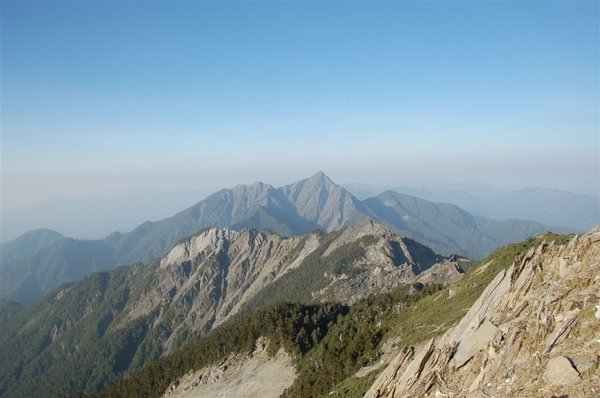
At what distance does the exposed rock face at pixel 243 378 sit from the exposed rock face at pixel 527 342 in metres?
43.7

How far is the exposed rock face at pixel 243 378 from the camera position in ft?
238

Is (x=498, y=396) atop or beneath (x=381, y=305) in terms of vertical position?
atop

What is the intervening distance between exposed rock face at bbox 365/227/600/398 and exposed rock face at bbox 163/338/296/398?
43.7 metres

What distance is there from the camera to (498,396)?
22.3m

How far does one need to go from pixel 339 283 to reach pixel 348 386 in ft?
486

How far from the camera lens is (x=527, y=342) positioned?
79.3 feet

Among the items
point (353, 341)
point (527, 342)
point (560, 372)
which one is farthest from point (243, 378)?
point (560, 372)

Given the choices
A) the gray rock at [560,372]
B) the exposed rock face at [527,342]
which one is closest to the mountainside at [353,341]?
the exposed rock face at [527,342]

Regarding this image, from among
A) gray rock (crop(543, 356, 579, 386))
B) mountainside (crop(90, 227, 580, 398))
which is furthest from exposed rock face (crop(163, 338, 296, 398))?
gray rock (crop(543, 356, 579, 386))

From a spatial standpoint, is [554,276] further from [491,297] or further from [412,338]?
[412,338]

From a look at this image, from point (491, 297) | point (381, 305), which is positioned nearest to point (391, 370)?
point (491, 297)

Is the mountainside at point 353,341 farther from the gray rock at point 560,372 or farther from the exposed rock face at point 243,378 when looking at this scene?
the gray rock at point 560,372

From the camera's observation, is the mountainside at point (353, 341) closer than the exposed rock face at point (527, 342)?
No

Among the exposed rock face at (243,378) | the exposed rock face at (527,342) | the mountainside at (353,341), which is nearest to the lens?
the exposed rock face at (527,342)
